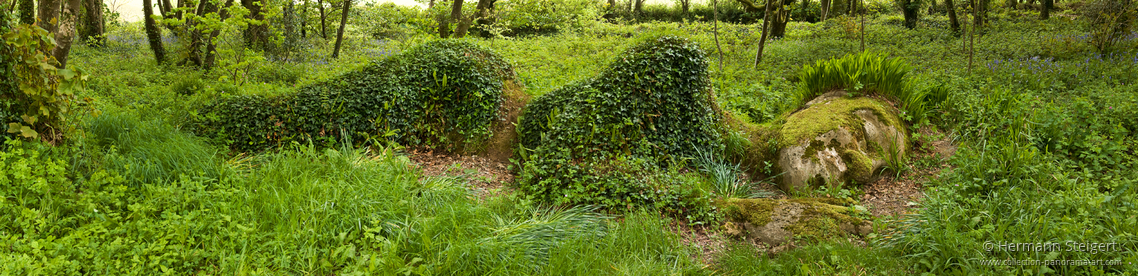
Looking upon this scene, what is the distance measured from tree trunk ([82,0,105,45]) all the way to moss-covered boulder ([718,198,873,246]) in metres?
14.6

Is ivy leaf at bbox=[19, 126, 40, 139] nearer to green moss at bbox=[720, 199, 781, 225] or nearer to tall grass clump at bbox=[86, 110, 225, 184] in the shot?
tall grass clump at bbox=[86, 110, 225, 184]

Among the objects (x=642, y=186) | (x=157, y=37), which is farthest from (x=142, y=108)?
(x=157, y=37)

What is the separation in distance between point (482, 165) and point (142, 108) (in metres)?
3.69

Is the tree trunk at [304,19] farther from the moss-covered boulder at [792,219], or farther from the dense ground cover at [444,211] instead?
the moss-covered boulder at [792,219]

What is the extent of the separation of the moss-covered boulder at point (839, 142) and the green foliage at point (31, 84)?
6.32 metres

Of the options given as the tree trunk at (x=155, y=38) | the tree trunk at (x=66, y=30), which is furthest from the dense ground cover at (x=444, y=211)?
the tree trunk at (x=155, y=38)

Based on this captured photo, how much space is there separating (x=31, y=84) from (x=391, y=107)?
9.19ft

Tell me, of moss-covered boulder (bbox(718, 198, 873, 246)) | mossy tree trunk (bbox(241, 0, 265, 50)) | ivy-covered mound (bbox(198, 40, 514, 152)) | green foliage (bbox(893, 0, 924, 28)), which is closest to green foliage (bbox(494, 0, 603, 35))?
mossy tree trunk (bbox(241, 0, 265, 50))

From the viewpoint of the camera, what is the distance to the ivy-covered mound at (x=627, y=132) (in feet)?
16.4

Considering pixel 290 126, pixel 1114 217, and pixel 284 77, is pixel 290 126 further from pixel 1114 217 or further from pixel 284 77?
pixel 1114 217

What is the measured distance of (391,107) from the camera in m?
5.87

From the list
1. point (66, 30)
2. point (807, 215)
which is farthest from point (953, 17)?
point (66, 30)

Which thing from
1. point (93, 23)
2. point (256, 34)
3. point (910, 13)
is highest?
point (910, 13)

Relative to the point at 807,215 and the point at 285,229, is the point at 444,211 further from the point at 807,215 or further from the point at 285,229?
the point at 807,215
